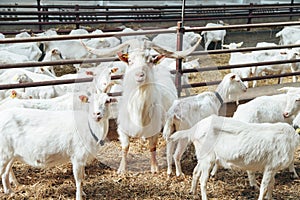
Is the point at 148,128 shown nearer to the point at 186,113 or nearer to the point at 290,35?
the point at 186,113

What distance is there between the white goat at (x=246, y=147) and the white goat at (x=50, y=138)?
1.12 meters

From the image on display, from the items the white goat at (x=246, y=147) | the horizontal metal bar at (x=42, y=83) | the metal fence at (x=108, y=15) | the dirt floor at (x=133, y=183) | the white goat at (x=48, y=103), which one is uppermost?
the metal fence at (x=108, y=15)

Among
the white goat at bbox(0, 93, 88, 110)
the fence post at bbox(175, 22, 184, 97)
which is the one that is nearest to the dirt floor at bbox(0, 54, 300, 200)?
the white goat at bbox(0, 93, 88, 110)

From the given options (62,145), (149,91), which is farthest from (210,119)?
(62,145)

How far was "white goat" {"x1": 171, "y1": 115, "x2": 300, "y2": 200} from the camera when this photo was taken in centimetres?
411

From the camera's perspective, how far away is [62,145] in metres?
4.14

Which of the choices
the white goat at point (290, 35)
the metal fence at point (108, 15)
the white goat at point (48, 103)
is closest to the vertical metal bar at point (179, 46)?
the white goat at point (48, 103)

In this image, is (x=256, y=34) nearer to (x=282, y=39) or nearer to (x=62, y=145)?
(x=282, y=39)

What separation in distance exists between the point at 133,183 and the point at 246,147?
1.45 m

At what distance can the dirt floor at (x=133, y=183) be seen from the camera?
4500 millimetres

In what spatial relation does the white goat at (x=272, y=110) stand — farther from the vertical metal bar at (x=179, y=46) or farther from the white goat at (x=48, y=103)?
the white goat at (x=48, y=103)

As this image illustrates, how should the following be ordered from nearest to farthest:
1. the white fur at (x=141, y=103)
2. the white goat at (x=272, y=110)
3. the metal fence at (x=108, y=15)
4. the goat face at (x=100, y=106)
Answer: the goat face at (x=100, y=106), the white fur at (x=141, y=103), the white goat at (x=272, y=110), the metal fence at (x=108, y=15)

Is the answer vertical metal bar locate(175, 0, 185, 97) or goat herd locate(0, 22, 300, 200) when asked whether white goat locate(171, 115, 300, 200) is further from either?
vertical metal bar locate(175, 0, 185, 97)

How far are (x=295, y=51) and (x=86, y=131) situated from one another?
5.58 metres
